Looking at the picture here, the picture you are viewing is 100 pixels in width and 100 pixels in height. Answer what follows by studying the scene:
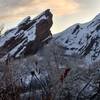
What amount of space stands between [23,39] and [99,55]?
1090 inches

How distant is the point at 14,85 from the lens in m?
7.19

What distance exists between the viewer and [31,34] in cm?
14012

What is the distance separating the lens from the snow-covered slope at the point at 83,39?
503ft

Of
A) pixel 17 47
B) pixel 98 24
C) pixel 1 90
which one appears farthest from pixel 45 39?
pixel 1 90

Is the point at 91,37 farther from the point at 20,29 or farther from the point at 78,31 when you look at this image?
the point at 20,29

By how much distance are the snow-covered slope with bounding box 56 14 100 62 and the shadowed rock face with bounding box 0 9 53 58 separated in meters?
11.6

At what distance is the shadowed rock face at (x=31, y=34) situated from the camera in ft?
436

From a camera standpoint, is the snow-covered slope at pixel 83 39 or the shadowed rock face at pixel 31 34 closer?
the shadowed rock face at pixel 31 34

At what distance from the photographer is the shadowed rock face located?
133m

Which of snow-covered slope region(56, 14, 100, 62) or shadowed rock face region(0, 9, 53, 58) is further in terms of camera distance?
snow-covered slope region(56, 14, 100, 62)

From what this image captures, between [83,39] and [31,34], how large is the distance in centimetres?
3607

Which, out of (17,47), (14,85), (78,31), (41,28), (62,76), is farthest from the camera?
(78,31)

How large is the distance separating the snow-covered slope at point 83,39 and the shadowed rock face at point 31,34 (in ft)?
38.2

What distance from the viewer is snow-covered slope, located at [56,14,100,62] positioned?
15329 cm
